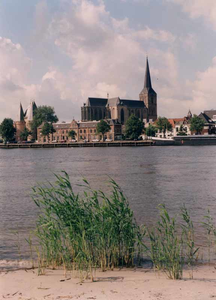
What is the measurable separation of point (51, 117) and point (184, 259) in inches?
7151

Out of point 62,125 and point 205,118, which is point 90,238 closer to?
point 205,118

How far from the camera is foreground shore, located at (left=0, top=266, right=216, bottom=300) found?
751cm

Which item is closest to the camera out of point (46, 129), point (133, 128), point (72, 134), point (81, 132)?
point (133, 128)

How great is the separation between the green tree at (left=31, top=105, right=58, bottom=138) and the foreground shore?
18023 centimetres

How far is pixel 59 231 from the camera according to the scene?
384 inches

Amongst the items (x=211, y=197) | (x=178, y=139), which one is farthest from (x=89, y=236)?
(x=178, y=139)

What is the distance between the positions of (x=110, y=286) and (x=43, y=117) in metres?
182

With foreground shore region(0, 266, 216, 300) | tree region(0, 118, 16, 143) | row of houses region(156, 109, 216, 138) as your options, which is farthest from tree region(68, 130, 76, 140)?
foreground shore region(0, 266, 216, 300)

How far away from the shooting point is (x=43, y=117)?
614 ft

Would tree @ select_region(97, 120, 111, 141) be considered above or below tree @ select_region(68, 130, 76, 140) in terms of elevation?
above

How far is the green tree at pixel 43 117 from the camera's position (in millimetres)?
186625

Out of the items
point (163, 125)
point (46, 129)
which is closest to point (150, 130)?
point (163, 125)

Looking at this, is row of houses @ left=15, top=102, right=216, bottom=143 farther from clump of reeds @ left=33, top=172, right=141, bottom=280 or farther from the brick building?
clump of reeds @ left=33, top=172, right=141, bottom=280

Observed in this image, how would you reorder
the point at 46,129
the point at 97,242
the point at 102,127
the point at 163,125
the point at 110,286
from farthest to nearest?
1. the point at 46,129
2. the point at 163,125
3. the point at 102,127
4. the point at 97,242
5. the point at 110,286
